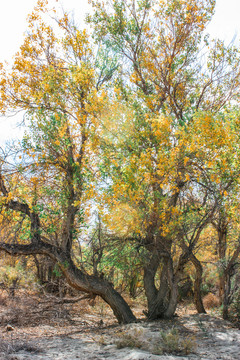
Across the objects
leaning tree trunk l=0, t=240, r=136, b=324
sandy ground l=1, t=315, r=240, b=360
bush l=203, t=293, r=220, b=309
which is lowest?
sandy ground l=1, t=315, r=240, b=360

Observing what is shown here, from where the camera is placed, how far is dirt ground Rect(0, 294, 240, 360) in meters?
4.65

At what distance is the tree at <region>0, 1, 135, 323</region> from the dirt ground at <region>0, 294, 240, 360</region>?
96 cm

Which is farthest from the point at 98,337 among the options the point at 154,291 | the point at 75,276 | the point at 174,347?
the point at 154,291

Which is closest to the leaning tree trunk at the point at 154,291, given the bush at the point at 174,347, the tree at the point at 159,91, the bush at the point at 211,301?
the tree at the point at 159,91

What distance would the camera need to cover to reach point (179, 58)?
8320mm

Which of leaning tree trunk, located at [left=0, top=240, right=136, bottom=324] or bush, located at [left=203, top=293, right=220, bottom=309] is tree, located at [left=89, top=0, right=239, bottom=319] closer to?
leaning tree trunk, located at [left=0, top=240, right=136, bottom=324]

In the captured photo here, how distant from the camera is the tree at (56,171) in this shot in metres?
7.02

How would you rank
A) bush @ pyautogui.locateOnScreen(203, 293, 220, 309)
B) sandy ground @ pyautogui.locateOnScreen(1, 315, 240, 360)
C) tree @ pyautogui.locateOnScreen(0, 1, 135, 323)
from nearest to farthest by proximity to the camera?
sandy ground @ pyautogui.locateOnScreen(1, 315, 240, 360), tree @ pyautogui.locateOnScreen(0, 1, 135, 323), bush @ pyautogui.locateOnScreen(203, 293, 220, 309)

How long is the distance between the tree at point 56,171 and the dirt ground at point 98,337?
0.96 m

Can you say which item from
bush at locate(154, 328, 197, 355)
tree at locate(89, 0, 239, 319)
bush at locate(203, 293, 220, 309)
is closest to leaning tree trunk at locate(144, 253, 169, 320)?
tree at locate(89, 0, 239, 319)

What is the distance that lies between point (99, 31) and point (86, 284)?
7.07m

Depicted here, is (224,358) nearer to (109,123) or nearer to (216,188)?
(216,188)

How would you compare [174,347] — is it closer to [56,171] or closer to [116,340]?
[116,340]

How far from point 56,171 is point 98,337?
381 cm
